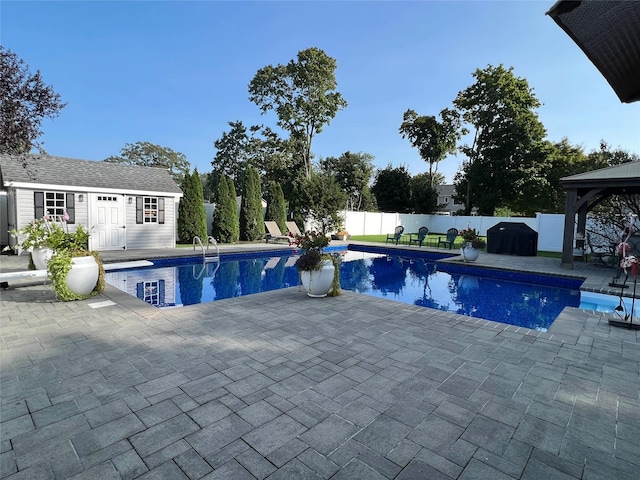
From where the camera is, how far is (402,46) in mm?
9758

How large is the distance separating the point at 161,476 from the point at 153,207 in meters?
12.9

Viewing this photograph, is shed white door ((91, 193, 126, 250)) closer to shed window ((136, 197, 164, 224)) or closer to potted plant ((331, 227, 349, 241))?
shed window ((136, 197, 164, 224))

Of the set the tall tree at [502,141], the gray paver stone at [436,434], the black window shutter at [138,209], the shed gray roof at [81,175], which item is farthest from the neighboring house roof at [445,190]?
the gray paver stone at [436,434]

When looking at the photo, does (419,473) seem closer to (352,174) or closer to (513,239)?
(513,239)

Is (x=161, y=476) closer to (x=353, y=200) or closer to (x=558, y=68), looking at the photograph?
(x=558, y=68)

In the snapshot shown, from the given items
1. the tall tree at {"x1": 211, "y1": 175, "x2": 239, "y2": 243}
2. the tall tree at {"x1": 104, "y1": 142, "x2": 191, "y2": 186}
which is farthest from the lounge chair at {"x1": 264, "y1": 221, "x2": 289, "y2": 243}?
the tall tree at {"x1": 104, "y1": 142, "x2": 191, "y2": 186}

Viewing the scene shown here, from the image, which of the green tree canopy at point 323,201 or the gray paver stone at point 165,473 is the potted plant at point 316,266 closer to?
the gray paver stone at point 165,473

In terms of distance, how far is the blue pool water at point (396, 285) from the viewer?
691 cm

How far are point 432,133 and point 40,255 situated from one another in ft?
93.2

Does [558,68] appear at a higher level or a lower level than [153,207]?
higher

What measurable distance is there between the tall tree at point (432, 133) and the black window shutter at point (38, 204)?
25352mm

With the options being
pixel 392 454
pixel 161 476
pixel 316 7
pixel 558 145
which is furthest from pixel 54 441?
pixel 558 145

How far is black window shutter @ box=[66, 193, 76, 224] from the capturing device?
11.2 m

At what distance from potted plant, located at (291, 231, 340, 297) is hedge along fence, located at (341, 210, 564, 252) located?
13661mm
